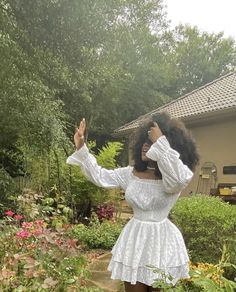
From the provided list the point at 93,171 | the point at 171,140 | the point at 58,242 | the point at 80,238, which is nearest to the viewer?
the point at 171,140

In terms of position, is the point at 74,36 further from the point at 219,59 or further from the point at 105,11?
the point at 219,59

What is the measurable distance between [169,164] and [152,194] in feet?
0.95

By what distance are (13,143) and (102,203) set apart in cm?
227

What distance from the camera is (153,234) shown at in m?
2.33

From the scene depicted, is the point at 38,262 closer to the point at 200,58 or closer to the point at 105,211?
the point at 105,211

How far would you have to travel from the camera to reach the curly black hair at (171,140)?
7.91ft

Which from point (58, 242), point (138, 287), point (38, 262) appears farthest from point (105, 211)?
point (138, 287)

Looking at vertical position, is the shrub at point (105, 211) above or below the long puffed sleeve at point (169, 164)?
below

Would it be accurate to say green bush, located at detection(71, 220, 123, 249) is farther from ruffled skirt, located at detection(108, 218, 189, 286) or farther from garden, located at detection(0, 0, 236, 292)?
ruffled skirt, located at detection(108, 218, 189, 286)

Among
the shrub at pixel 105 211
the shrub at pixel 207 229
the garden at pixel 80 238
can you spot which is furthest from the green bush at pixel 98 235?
the shrub at pixel 207 229

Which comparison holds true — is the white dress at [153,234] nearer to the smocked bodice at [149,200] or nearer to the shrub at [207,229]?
the smocked bodice at [149,200]

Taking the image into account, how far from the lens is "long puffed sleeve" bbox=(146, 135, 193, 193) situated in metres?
2.15

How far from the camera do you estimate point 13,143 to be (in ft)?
29.0

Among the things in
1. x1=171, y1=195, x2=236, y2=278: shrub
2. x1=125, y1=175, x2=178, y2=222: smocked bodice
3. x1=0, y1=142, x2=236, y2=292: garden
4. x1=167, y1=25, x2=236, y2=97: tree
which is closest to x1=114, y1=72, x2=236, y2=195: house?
x1=0, y1=142, x2=236, y2=292: garden
